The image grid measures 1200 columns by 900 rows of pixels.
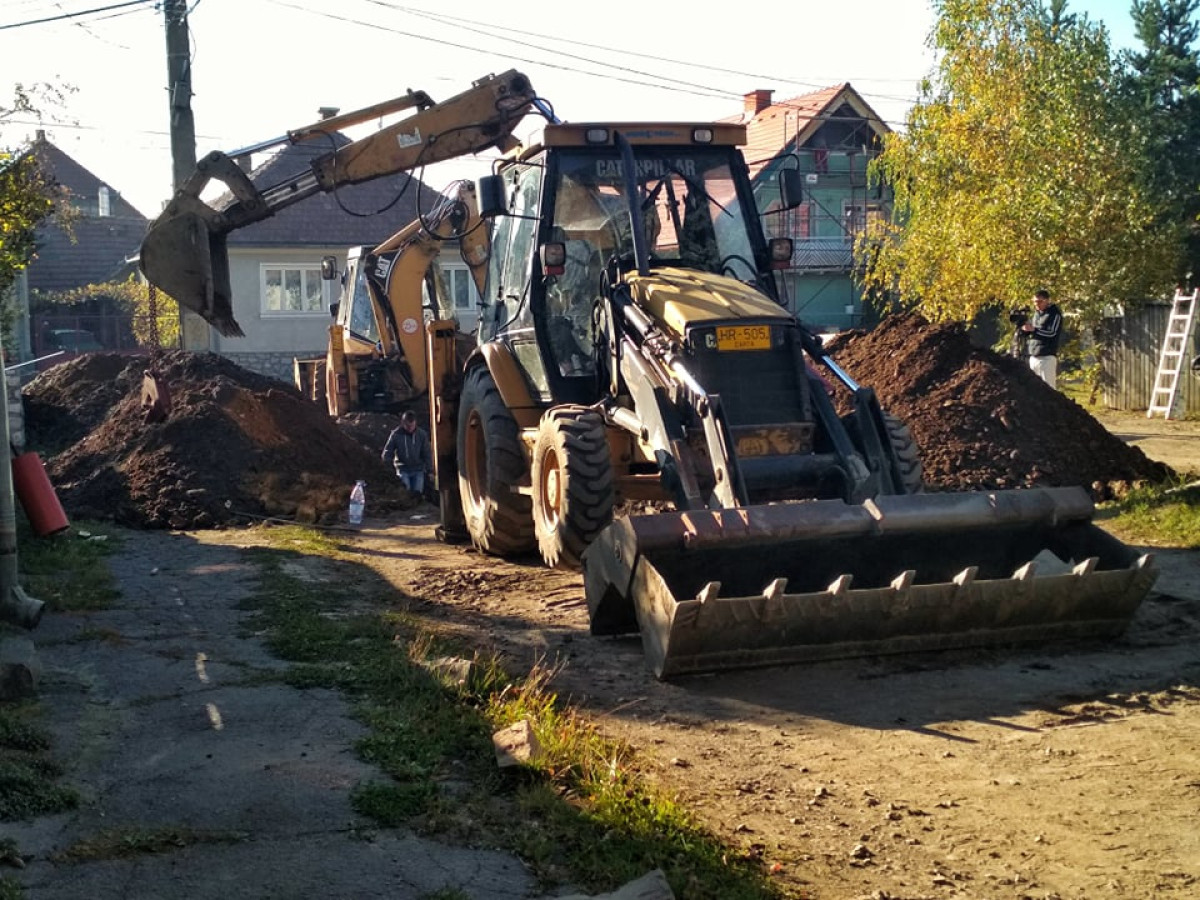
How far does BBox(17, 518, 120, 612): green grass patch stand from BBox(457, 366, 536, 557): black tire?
280 cm

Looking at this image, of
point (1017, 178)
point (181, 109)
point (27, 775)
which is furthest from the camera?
point (1017, 178)

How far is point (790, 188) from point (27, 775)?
21.7 feet

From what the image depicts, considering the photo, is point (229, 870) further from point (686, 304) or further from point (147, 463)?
point (147, 463)

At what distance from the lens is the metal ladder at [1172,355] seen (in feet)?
69.5

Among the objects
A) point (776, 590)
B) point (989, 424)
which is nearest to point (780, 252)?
point (776, 590)

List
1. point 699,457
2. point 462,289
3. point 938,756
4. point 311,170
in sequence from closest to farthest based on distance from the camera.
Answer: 1. point 938,756
2. point 699,457
3. point 311,170
4. point 462,289

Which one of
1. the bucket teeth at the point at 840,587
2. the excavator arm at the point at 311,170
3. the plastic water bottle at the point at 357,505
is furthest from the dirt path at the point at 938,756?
the excavator arm at the point at 311,170

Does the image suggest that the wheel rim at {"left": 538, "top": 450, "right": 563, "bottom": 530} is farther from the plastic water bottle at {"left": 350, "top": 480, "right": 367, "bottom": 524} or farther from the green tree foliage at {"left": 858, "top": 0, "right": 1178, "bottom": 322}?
the green tree foliage at {"left": 858, "top": 0, "right": 1178, "bottom": 322}

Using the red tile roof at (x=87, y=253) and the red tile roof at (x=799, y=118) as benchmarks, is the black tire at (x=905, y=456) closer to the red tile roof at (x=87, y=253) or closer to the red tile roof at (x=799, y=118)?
the red tile roof at (x=799, y=118)

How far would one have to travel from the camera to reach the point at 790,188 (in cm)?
1004

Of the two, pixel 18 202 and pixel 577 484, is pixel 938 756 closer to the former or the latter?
pixel 577 484

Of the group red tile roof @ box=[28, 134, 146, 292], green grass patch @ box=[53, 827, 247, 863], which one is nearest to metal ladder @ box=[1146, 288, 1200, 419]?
green grass patch @ box=[53, 827, 247, 863]

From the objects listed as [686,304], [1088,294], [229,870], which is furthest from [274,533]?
[1088,294]

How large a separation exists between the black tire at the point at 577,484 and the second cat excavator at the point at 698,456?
2 centimetres
